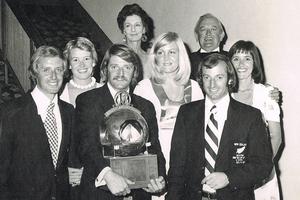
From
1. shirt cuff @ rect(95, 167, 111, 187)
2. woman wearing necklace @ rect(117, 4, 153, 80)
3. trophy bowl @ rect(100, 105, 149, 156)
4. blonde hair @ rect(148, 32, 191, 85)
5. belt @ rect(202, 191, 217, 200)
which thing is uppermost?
woman wearing necklace @ rect(117, 4, 153, 80)

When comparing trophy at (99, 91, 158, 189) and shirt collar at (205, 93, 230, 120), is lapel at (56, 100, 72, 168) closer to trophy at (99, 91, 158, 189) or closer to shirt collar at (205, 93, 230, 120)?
trophy at (99, 91, 158, 189)

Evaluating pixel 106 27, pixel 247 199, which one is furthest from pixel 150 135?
pixel 106 27

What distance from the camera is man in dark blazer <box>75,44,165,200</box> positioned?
233cm

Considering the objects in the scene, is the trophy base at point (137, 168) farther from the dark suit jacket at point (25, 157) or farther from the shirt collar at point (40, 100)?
the shirt collar at point (40, 100)

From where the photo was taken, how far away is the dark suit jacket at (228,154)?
93.0 inches

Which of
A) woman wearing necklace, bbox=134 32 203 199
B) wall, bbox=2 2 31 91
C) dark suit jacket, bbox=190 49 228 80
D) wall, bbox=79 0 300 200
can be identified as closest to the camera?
woman wearing necklace, bbox=134 32 203 199

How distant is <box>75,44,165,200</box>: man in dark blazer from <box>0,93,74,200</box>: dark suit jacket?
0.21 meters

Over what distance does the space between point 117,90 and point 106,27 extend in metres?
4.76

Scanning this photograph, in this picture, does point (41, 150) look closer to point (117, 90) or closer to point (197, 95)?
point (117, 90)

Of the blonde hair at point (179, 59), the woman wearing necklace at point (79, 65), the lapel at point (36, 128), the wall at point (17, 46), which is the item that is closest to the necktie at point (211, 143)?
the blonde hair at point (179, 59)

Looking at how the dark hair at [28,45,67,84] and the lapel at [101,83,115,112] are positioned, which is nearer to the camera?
the lapel at [101,83,115,112]

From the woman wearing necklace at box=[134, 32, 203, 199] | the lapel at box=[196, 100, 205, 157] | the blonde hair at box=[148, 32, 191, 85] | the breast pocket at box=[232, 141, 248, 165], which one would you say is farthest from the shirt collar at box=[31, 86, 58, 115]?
the breast pocket at box=[232, 141, 248, 165]

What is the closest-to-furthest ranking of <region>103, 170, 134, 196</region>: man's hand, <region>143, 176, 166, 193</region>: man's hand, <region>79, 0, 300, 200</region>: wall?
<region>103, 170, 134, 196</region>: man's hand, <region>143, 176, 166, 193</region>: man's hand, <region>79, 0, 300, 200</region>: wall

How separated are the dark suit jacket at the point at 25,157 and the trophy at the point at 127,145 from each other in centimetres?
43
